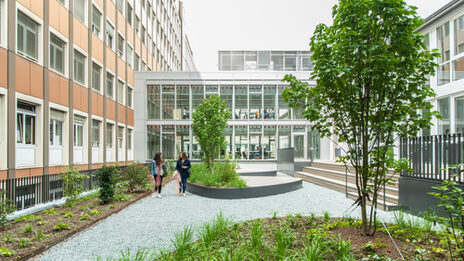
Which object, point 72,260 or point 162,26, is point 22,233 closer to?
point 72,260

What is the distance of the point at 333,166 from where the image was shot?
16.3 meters

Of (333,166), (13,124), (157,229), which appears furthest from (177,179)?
(333,166)

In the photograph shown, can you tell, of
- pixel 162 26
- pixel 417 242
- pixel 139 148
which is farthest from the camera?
pixel 162 26

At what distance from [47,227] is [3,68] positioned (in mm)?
7376

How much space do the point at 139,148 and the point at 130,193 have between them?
14.8 m

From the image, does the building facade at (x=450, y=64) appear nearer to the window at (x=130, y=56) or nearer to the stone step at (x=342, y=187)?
the stone step at (x=342, y=187)

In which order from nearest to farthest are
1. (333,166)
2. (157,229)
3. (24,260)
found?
(24,260), (157,229), (333,166)

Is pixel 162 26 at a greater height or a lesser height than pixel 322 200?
greater

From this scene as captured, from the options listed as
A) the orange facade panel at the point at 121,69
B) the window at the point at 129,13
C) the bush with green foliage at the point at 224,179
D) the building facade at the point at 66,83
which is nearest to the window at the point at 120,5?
the building facade at the point at 66,83

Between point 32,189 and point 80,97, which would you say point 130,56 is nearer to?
point 80,97

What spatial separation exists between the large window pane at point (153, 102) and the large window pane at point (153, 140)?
1.08 meters

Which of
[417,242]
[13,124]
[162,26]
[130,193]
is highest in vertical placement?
[162,26]

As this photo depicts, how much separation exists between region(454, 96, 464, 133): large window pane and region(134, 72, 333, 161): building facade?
48.5 feet

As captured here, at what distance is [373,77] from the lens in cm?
447
